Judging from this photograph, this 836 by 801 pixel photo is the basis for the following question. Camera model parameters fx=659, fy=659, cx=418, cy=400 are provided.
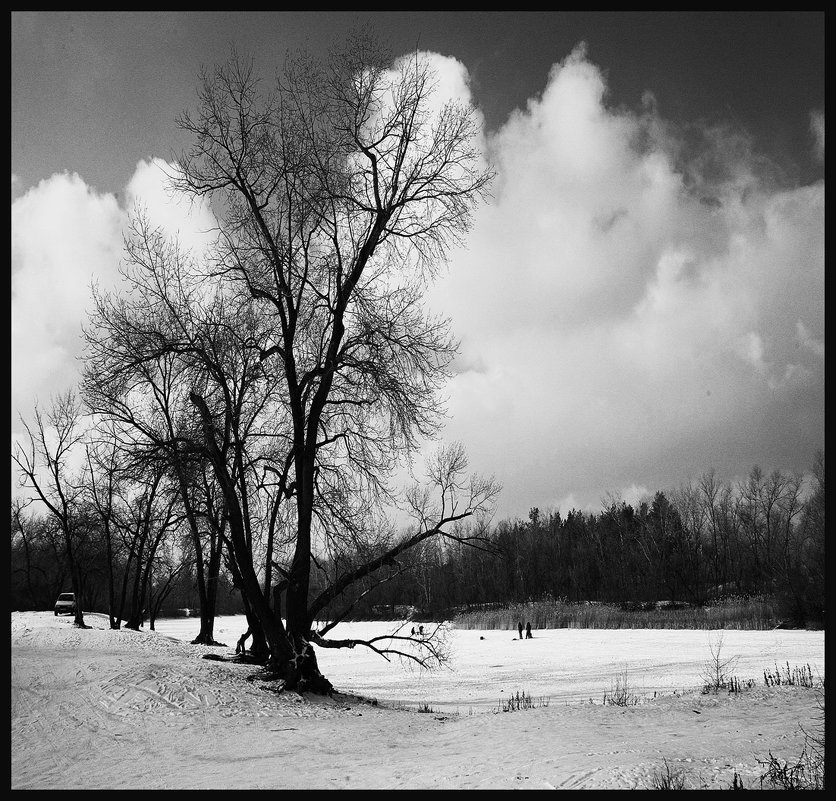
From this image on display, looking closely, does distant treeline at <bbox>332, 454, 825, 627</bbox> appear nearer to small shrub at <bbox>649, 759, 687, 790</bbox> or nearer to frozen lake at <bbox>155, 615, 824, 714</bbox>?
frozen lake at <bbox>155, 615, 824, 714</bbox>

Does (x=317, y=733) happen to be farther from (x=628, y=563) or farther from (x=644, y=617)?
(x=628, y=563)

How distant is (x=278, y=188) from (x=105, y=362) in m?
5.70

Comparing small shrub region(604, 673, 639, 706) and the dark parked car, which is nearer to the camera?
small shrub region(604, 673, 639, 706)

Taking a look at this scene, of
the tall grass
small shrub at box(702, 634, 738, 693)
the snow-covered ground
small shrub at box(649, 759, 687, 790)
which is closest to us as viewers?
small shrub at box(649, 759, 687, 790)

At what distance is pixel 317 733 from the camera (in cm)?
1083

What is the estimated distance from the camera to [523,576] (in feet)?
282

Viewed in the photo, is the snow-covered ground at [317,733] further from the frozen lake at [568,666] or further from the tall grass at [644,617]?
the tall grass at [644,617]

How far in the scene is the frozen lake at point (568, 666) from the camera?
20.1 metres

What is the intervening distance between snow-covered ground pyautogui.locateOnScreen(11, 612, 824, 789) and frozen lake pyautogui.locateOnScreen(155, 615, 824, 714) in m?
1.66

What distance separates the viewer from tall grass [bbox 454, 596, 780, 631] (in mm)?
46062

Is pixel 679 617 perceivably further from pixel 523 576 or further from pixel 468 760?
pixel 468 760

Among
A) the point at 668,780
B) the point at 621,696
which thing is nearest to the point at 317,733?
the point at 668,780

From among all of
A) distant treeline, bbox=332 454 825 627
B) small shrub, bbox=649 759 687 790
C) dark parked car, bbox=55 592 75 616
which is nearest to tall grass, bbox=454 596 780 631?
distant treeline, bbox=332 454 825 627

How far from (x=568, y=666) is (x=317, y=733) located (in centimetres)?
2045
